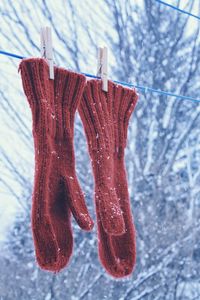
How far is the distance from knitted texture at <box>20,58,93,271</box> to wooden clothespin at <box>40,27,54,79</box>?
1 cm

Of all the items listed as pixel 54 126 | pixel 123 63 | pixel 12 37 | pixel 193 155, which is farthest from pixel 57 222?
pixel 193 155

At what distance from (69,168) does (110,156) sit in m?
0.11

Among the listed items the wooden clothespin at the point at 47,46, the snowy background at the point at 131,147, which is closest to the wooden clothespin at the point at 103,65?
the wooden clothespin at the point at 47,46

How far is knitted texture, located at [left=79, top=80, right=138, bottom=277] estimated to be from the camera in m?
0.98

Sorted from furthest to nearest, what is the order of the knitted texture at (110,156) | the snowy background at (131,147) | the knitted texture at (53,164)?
the snowy background at (131,147) → the knitted texture at (110,156) → the knitted texture at (53,164)

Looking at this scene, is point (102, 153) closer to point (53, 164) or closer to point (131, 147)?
point (53, 164)

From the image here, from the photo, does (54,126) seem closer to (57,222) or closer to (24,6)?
(57,222)

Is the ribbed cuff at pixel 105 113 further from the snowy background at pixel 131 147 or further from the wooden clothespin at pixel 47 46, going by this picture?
the snowy background at pixel 131 147

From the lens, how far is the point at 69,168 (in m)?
0.94

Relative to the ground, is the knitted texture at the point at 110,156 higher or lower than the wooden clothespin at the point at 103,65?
lower

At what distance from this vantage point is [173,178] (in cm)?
222

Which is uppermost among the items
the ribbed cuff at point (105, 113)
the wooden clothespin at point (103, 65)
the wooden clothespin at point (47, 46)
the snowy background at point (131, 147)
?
the wooden clothespin at point (47, 46)

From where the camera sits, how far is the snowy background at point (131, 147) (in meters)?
1.81

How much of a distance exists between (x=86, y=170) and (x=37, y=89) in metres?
1.12
